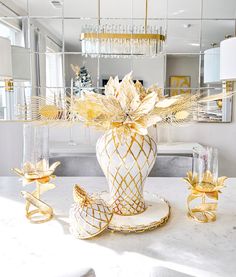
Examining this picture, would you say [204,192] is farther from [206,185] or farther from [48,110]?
[48,110]

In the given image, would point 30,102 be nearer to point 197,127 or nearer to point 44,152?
point 44,152

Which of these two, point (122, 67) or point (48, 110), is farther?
point (122, 67)

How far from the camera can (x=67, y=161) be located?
1825mm

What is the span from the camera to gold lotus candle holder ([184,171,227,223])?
0.93m

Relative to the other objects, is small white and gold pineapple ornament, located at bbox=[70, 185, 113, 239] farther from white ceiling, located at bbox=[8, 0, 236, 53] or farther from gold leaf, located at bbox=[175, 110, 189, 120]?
white ceiling, located at bbox=[8, 0, 236, 53]

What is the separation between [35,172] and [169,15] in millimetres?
2736

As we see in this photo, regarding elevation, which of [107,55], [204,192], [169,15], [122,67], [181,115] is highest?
[169,15]

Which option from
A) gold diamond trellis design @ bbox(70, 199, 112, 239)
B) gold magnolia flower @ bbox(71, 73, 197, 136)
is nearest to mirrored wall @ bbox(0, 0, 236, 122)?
gold magnolia flower @ bbox(71, 73, 197, 136)

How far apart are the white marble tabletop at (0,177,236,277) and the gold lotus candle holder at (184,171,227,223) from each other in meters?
0.03

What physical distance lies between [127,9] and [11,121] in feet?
5.72

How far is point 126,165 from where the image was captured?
2.95 feet

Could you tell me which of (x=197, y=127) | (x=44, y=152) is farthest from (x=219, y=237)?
(x=197, y=127)

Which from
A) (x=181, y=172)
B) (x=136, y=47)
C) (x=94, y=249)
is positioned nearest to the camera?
(x=94, y=249)

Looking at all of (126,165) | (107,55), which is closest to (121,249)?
(126,165)
